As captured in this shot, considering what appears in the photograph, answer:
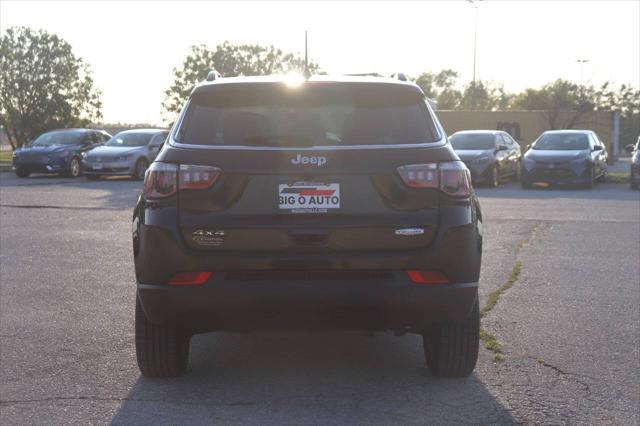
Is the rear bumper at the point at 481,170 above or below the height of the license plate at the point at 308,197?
below

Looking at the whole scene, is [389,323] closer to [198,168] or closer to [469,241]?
[469,241]

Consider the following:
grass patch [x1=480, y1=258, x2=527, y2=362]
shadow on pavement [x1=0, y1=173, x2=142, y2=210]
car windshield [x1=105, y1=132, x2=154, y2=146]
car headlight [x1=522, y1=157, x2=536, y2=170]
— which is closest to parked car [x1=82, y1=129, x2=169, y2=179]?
Result: car windshield [x1=105, y1=132, x2=154, y2=146]

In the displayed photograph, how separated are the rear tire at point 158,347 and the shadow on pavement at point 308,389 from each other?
0.08 m

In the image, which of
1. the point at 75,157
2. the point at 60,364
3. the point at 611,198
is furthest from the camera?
the point at 75,157

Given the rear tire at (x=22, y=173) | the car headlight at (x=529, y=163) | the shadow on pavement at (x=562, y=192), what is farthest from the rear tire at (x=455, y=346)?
the rear tire at (x=22, y=173)

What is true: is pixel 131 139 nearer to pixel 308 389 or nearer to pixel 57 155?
pixel 57 155

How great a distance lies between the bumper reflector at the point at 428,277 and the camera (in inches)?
183

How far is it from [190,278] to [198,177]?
50 cm

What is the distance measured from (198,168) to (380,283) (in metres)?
1.06

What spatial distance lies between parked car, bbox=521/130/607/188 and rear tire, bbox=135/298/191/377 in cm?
2018

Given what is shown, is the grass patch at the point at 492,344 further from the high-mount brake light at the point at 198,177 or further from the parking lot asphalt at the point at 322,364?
the high-mount brake light at the point at 198,177

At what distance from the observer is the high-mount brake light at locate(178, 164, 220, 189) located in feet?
15.2

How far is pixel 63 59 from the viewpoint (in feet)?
183

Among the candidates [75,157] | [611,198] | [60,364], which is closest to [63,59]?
[75,157]
